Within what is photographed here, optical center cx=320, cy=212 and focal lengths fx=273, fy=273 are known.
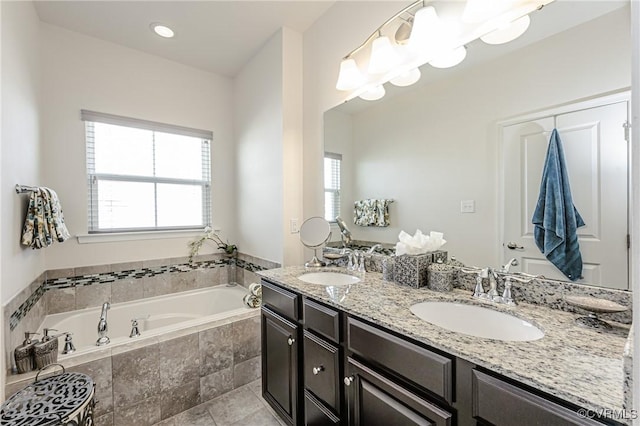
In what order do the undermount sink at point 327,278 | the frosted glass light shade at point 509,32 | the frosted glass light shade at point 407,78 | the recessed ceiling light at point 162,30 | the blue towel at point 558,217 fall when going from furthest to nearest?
the recessed ceiling light at point 162,30
the undermount sink at point 327,278
the frosted glass light shade at point 407,78
the frosted glass light shade at point 509,32
the blue towel at point 558,217

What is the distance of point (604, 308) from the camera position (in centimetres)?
88

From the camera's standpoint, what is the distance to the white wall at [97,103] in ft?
7.48

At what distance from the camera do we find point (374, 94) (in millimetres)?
1838

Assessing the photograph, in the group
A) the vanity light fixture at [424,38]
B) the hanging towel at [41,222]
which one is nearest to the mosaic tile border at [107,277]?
the hanging towel at [41,222]

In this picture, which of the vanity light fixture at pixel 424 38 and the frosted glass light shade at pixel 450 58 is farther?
the frosted glass light shade at pixel 450 58

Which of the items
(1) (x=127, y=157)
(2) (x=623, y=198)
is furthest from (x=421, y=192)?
(1) (x=127, y=157)

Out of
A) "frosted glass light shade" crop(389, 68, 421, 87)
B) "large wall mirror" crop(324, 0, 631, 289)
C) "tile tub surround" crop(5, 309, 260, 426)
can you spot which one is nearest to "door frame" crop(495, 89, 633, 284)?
"large wall mirror" crop(324, 0, 631, 289)

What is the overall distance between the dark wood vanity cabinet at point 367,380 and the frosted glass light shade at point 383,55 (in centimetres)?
147

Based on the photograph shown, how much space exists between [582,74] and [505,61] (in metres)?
0.31

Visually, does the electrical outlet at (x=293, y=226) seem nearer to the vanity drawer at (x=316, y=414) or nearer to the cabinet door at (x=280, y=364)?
the cabinet door at (x=280, y=364)

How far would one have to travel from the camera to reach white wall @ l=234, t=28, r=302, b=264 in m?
2.38

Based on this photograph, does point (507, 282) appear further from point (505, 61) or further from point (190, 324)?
point (190, 324)

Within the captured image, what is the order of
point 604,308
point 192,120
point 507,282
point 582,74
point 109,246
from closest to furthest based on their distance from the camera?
point 604,308 → point 582,74 → point 507,282 → point 109,246 → point 192,120

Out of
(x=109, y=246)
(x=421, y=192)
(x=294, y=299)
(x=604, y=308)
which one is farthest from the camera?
(x=109, y=246)
